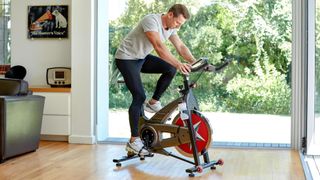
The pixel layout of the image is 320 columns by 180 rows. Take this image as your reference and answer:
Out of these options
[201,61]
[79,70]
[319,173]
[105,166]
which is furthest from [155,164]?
[79,70]

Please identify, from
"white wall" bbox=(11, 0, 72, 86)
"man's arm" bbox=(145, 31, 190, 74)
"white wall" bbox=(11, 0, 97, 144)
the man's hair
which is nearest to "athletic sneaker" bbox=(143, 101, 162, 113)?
"man's arm" bbox=(145, 31, 190, 74)

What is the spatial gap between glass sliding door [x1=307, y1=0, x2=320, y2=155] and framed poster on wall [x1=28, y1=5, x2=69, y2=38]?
104 inches

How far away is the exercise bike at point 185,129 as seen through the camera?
367cm

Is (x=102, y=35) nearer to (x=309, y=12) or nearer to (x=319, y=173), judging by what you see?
(x=309, y=12)

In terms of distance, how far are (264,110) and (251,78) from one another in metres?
0.36

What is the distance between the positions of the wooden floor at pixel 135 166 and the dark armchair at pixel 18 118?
106 mm

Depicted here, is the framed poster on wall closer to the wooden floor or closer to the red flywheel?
the wooden floor

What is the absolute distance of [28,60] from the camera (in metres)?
5.69

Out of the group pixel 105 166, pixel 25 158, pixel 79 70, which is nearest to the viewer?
pixel 105 166

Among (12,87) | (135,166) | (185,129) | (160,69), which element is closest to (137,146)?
(135,166)

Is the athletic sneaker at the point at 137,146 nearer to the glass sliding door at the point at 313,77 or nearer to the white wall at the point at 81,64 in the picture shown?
the white wall at the point at 81,64

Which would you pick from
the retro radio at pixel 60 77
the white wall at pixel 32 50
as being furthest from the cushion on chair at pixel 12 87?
the white wall at pixel 32 50

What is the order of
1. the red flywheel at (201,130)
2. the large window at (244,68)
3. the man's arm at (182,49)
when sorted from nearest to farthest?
the red flywheel at (201,130)
the man's arm at (182,49)
the large window at (244,68)

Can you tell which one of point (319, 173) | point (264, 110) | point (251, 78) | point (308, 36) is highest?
point (308, 36)
